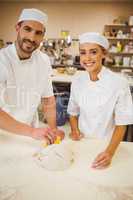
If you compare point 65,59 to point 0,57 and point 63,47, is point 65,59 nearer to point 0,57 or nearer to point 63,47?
point 63,47

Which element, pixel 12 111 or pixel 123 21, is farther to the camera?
pixel 123 21

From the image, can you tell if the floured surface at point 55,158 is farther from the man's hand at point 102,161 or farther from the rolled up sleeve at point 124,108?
the rolled up sleeve at point 124,108

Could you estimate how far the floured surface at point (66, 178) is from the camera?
2.81ft

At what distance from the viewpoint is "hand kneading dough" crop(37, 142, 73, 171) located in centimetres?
100

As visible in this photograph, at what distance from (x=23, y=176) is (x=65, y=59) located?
5263mm

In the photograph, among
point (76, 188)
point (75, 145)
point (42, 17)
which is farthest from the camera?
point (42, 17)

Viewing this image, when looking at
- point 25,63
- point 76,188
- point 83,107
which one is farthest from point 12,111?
point 76,188

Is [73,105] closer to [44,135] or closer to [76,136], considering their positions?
[76,136]

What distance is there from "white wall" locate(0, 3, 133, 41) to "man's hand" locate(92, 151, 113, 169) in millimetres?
5328

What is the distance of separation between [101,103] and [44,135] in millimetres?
438

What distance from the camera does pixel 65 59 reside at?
603 cm

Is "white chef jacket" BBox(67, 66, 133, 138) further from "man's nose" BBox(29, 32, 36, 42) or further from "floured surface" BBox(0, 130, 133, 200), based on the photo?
"man's nose" BBox(29, 32, 36, 42)

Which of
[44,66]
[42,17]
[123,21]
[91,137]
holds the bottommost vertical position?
[91,137]

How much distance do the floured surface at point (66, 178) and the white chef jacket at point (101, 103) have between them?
25 cm
